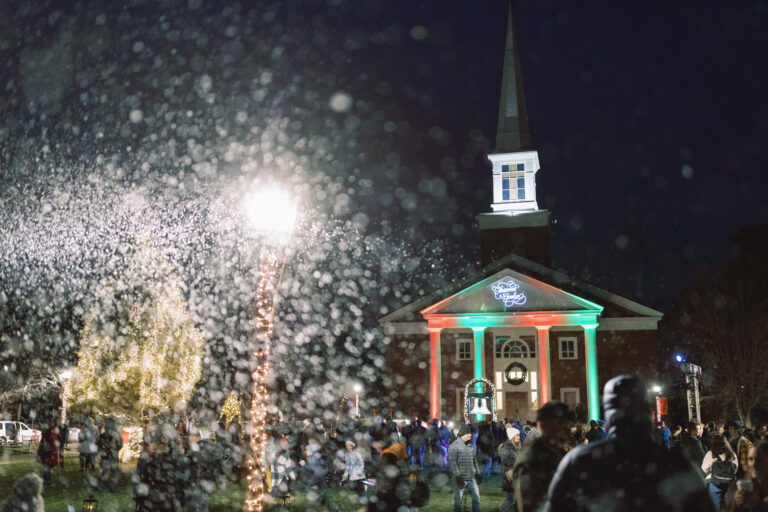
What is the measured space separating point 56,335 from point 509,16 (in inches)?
1541

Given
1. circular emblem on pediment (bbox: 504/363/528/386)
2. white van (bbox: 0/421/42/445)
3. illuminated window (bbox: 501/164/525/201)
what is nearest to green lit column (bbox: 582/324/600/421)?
circular emblem on pediment (bbox: 504/363/528/386)

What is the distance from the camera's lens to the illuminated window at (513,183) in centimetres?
4609

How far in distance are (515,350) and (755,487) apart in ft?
115

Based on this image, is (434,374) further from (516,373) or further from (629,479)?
(629,479)

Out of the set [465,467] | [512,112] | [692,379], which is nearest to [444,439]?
[692,379]

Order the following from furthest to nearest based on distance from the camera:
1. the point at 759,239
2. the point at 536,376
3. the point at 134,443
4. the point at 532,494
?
the point at 759,239 → the point at 536,376 → the point at 134,443 → the point at 532,494

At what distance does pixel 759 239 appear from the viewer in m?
49.2

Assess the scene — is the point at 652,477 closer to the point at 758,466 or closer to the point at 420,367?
the point at 758,466

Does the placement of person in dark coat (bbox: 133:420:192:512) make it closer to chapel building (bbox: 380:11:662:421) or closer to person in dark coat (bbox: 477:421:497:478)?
person in dark coat (bbox: 477:421:497:478)

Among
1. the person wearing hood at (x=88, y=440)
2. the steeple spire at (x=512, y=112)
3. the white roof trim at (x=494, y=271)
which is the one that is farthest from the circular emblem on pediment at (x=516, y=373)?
the person wearing hood at (x=88, y=440)

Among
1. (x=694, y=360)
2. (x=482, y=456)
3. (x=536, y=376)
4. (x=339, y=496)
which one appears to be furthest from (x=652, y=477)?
(x=694, y=360)

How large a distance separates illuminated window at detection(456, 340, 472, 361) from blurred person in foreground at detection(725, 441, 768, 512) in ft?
114

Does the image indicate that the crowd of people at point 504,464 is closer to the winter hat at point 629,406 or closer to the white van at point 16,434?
the winter hat at point 629,406

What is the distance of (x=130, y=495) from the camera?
15.6 m
